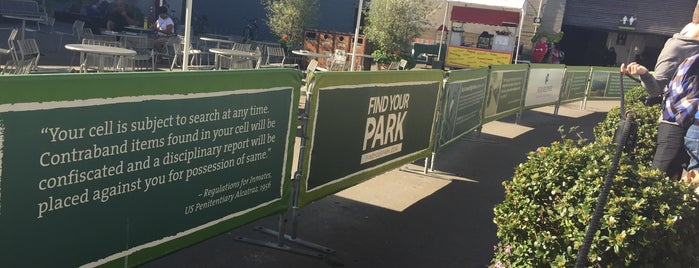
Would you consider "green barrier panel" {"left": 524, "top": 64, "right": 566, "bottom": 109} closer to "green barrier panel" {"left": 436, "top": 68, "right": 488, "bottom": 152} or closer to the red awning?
"green barrier panel" {"left": 436, "top": 68, "right": 488, "bottom": 152}

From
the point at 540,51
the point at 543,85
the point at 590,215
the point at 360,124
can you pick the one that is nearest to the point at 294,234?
the point at 360,124

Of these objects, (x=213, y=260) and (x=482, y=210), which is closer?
(x=213, y=260)

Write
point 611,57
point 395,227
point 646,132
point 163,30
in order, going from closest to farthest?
point 395,227 < point 646,132 < point 163,30 < point 611,57

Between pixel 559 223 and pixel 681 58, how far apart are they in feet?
9.38

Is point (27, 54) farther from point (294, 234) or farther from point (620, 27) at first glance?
point (620, 27)

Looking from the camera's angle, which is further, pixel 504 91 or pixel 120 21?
pixel 120 21

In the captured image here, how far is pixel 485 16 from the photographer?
27.9 metres

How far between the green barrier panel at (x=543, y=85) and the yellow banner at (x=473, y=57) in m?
9.76

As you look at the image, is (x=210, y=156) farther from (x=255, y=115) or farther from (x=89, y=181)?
(x=89, y=181)

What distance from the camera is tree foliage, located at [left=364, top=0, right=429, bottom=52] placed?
66.6 feet

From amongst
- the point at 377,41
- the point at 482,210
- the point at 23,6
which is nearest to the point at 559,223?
the point at 482,210

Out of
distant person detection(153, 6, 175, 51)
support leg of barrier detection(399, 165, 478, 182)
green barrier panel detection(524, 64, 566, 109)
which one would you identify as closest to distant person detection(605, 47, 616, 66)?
green barrier panel detection(524, 64, 566, 109)

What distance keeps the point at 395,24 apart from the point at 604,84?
6.78 metres

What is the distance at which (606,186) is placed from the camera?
3061 millimetres
